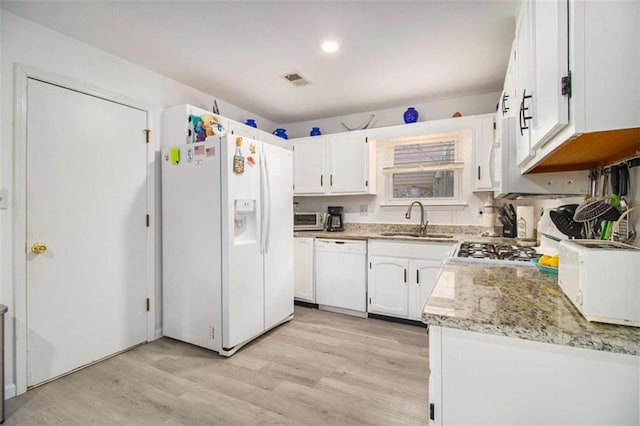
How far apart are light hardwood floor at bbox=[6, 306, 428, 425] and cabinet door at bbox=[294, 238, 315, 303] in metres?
0.90

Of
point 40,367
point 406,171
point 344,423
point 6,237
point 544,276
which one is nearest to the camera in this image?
point 544,276

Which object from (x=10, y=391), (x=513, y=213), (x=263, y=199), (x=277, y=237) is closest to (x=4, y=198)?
(x=10, y=391)

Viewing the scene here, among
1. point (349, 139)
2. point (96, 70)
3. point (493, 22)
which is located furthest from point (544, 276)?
point (96, 70)

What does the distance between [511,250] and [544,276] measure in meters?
0.71

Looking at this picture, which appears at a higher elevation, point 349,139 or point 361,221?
point 349,139

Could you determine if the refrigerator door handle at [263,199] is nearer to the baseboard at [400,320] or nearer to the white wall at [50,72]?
the white wall at [50,72]

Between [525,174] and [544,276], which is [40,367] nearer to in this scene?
[544,276]

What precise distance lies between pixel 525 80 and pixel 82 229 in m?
2.97

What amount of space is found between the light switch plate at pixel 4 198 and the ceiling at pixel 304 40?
3.79 ft

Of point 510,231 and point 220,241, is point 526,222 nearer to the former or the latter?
point 510,231

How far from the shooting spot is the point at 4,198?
1863mm

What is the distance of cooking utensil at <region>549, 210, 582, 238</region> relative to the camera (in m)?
1.49

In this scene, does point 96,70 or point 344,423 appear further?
point 96,70

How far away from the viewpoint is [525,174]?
1.73 m
